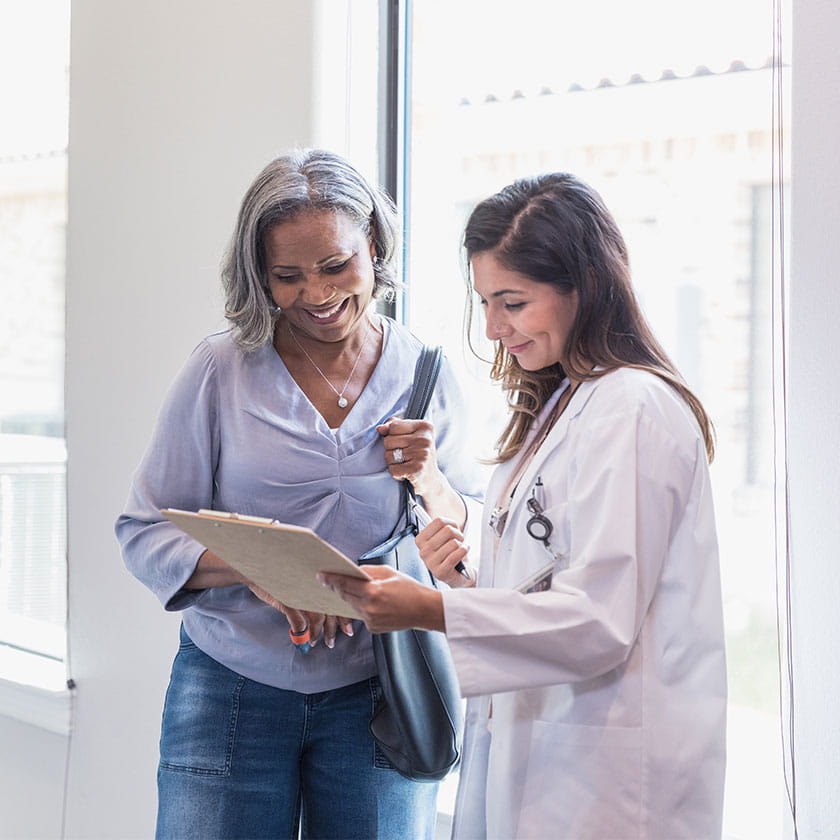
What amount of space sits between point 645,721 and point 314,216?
0.85 m

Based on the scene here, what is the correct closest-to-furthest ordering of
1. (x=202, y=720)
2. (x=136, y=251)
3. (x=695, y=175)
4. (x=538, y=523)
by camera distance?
1. (x=538, y=523)
2. (x=202, y=720)
3. (x=695, y=175)
4. (x=136, y=251)

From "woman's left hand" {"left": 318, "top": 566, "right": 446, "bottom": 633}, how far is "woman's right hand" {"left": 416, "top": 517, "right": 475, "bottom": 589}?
248 millimetres

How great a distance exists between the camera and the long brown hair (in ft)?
4.17

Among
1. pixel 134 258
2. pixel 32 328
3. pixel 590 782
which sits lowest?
pixel 590 782

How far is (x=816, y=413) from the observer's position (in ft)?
4.68

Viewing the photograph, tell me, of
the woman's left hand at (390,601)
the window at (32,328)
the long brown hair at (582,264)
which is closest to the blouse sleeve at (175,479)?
the woman's left hand at (390,601)

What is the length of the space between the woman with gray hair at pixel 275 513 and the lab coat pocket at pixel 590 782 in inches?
16.1

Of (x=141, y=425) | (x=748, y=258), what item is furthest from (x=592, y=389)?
(x=141, y=425)

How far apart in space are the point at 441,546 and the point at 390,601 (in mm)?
280

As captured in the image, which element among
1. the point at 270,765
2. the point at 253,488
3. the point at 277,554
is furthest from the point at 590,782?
the point at 253,488

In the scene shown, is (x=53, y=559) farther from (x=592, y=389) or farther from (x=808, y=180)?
(x=808, y=180)

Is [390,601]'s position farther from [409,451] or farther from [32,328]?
[32,328]

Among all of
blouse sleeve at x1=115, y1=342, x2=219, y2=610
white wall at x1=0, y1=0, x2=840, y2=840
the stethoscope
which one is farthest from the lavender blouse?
white wall at x1=0, y1=0, x2=840, y2=840

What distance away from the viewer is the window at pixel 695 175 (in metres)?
1.79
